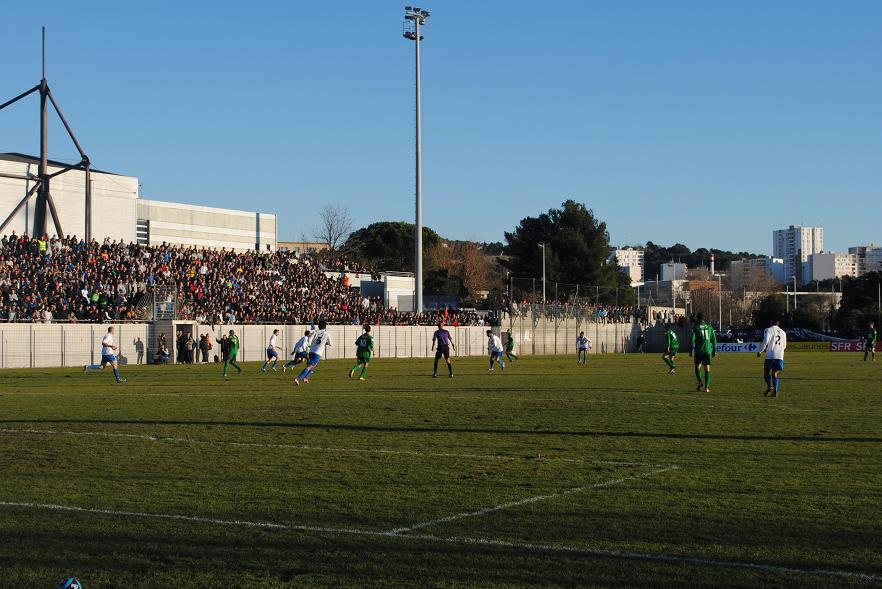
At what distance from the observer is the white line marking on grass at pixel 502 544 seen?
7.32 metres

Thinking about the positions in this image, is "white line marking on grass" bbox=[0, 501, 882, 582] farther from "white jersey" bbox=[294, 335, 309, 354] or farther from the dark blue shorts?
"white jersey" bbox=[294, 335, 309, 354]

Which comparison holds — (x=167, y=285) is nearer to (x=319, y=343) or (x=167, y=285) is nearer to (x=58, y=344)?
(x=58, y=344)

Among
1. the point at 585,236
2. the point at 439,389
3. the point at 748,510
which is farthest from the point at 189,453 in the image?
the point at 585,236

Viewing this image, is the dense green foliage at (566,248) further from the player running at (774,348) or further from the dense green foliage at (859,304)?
the player running at (774,348)

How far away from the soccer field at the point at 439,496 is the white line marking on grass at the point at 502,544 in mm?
27

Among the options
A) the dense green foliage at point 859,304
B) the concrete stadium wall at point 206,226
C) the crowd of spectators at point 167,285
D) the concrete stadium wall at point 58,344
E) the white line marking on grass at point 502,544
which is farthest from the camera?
the dense green foliage at point 859,304

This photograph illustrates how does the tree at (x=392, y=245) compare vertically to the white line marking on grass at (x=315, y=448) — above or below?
above

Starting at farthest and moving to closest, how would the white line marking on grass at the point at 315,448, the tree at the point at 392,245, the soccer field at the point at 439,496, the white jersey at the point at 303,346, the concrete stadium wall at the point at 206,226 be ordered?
the tree at the point at 392,245 → the concrete stadium wall at the point at 206,226 → the white jersey at the point at 303,346 → the white line marking on grass at the point at 315,448 → the soccer field at the point at 439,496

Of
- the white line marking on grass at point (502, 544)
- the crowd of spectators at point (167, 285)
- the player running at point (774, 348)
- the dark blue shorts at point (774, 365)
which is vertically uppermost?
the crowd of spectators at point (167, 285)

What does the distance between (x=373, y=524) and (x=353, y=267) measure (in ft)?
278

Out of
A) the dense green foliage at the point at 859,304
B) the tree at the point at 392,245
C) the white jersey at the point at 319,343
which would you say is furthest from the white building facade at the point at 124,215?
the dense green foliage at the point at 859,304

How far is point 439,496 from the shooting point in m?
10.3

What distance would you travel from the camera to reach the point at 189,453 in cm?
1355

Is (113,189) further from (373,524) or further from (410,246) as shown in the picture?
(373,524)
